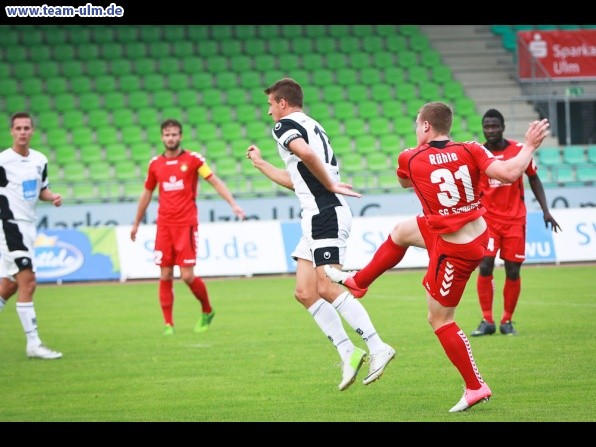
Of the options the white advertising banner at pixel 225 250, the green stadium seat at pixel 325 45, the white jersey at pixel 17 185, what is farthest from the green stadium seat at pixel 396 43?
the white jersey at pixel 17 185

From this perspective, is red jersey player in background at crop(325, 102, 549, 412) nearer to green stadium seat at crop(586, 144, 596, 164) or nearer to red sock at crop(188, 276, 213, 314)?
red sock at crop(188, 276, 213, 314)

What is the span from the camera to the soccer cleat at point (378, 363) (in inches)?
289

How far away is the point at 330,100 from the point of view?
2978 cm

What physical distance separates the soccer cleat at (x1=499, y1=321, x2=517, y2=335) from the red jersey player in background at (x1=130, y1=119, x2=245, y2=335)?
11.3ft

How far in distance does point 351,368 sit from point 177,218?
17.9 feet

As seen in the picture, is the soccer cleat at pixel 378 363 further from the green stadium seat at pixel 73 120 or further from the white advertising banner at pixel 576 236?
the green stadium seat at pixel 73 120

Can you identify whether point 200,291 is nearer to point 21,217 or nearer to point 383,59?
point 21,217

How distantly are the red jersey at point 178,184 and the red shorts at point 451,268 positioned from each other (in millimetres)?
5866

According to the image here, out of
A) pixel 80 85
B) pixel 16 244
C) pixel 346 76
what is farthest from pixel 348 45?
pixel 16 244

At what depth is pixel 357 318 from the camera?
25.3 ft

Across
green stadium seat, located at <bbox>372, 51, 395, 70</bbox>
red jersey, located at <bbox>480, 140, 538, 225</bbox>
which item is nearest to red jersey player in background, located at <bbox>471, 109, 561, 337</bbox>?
red jersey, located at <bbox>480, 140, 538, 225</bbox>
